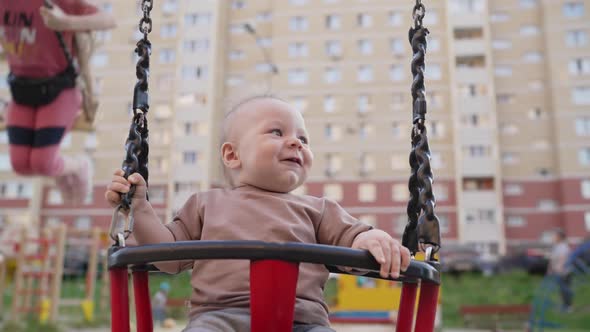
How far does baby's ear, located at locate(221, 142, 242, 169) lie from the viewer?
100cm

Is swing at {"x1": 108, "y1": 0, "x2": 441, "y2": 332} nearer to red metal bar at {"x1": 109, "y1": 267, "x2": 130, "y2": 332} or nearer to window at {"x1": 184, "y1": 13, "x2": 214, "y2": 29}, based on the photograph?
red metal bar at {"x1": 109, "y1": 267, "x2": 130, "y2": 332}

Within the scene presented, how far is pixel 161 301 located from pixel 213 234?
416cm

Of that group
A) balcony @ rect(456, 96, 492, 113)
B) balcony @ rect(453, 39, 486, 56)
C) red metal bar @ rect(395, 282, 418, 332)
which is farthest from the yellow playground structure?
balcony @ rect(453, 39, 486, 56)

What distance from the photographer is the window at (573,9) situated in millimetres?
17297

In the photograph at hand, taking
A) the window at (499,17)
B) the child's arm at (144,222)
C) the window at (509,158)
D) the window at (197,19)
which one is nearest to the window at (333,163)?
the window at (509,158)

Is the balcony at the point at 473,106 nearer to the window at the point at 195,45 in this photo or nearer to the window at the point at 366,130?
the window at the point at 366,130

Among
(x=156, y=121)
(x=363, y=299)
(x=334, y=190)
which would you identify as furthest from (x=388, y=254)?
(x=156, y=121)

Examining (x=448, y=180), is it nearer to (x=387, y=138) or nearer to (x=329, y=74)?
(x=387, y=138)

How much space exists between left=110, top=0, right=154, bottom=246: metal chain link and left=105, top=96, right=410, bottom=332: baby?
2cm

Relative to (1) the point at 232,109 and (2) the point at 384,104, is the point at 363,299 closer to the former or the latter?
(1) the point at 232,109

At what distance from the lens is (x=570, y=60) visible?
17094 mm

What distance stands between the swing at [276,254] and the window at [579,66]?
716 inches

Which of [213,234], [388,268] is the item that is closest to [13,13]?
[213,234]

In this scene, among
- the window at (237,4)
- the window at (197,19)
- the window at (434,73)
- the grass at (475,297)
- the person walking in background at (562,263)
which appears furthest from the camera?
the window at (237,4)
